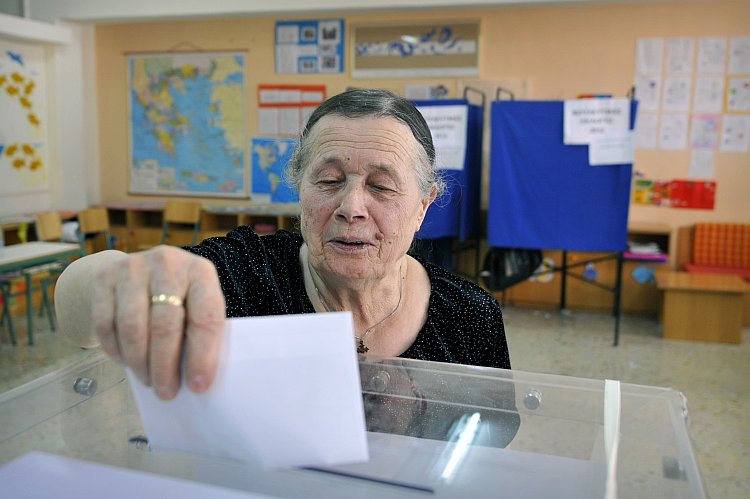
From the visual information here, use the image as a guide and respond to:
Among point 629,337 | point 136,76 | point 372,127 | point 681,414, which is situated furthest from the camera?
point 136,76

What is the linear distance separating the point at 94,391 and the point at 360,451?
41 cm

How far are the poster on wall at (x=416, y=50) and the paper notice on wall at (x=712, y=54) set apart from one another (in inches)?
69.9

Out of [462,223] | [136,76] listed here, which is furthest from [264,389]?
[136,76]

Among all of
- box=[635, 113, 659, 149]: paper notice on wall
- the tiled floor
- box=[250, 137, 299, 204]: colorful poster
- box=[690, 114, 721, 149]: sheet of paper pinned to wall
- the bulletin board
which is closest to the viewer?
the tiled floor

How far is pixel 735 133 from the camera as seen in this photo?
17.7ft

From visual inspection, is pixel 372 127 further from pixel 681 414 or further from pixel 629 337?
pixel 629 337

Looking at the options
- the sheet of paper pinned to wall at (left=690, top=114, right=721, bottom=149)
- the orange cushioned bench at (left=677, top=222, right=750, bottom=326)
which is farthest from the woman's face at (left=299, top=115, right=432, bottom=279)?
the sheet of paper pinned to wall at (left=690, top=114, right=721, bottom=149)

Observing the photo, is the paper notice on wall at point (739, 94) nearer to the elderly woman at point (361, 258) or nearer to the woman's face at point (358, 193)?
the elderly woman at point (361, 258)

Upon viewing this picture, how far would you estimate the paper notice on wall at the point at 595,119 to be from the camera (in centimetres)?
442

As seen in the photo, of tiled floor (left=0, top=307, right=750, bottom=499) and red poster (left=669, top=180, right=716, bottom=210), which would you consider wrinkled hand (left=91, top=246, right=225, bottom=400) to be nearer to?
tiled floor (left=0, top=307, right=750, bottom=499)

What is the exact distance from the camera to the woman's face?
115 cm

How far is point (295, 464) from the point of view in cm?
56

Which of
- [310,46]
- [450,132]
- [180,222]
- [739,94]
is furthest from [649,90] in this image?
[180,222]

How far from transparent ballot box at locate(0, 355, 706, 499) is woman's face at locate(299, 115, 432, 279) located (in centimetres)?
38
